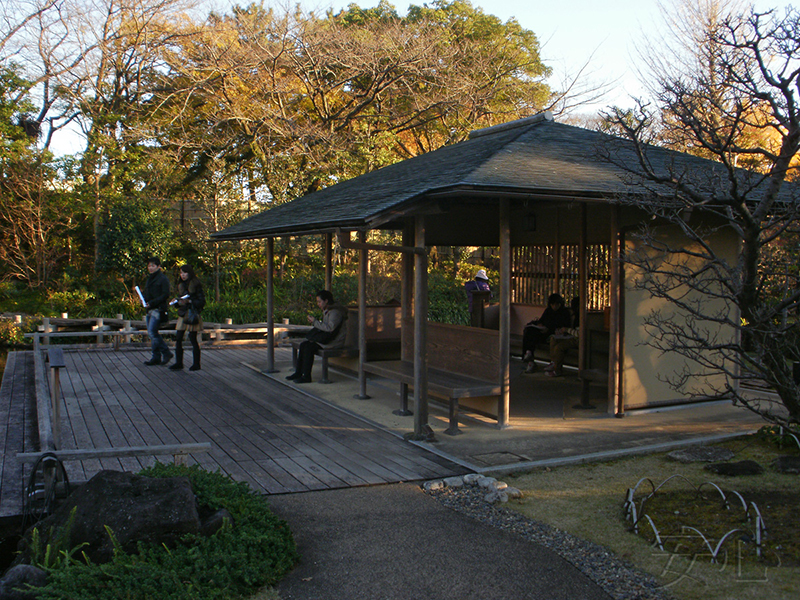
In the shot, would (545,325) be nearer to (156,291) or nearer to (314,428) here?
(314,428)

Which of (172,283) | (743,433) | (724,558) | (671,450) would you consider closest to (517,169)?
(671,450)

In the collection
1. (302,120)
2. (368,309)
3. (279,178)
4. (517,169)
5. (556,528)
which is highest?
(302,120)

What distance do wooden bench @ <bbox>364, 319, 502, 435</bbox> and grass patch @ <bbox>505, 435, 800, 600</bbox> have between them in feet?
4.33

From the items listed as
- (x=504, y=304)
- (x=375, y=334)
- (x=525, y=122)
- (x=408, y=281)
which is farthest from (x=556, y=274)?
(x=504, y=304)

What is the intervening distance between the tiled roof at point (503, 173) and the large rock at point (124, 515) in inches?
126

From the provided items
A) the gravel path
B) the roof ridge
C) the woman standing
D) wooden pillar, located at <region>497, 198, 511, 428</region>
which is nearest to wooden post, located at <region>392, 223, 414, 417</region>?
wooden pillar, located at <region>497, 198, 511, 428</region>

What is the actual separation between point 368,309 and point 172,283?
10.8 m

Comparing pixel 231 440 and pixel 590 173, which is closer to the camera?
pixel 231 440

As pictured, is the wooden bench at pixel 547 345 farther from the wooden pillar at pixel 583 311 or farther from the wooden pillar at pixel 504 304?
the wooden pillar at pixel 504 304

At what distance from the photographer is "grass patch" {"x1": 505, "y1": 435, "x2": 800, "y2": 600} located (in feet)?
11.9

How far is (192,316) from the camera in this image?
10.2 m

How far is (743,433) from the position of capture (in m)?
6.77

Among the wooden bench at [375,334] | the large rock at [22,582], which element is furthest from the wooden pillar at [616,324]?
the large rock at [22,582]

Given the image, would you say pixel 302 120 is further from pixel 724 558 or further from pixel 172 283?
pixel 724 558
